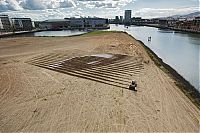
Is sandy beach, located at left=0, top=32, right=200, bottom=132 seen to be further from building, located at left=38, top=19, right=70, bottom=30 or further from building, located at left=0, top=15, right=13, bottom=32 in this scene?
building, located at left=38, top=19, right=70, bottom=30

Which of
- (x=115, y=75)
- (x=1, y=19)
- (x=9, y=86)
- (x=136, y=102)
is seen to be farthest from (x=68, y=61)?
(x=1, y=19)

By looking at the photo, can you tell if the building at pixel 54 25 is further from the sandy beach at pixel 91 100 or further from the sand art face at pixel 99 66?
the sandy beach at pixel 91 100

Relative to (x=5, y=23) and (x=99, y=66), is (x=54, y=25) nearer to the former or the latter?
(x=5, y=23)

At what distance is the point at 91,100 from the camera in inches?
532

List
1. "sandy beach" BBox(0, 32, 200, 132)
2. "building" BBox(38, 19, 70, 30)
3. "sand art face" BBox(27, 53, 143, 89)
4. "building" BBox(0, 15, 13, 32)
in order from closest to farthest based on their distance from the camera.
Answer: "sandy beach" BBox(0, 32, 200, 132)
"sand art face" BBox(27, 53, 143, 89)
"building" BBox(0, 15, 13, 32)
"building" BBox(38, 19, 70, 30)

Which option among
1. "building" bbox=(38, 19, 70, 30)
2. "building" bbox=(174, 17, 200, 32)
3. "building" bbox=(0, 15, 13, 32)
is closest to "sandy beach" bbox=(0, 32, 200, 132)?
"building" bbox=(174, 17, 200, 32)

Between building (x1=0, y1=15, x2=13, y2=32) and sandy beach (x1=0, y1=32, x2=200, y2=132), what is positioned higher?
building (x1=0, y1=15, x2=13, y2=32)

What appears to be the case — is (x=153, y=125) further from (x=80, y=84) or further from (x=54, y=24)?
(x=54, y=24)

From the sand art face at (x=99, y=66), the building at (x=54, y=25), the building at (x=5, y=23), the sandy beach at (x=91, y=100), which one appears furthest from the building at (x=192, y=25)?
the building at (x=5, y=23)

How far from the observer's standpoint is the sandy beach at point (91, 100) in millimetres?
10617

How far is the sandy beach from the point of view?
10617mm

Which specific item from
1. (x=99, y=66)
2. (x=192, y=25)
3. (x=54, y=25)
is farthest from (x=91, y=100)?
(x=54, y=25)

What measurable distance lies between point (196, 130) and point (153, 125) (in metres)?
2.07

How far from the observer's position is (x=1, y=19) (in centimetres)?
10669
